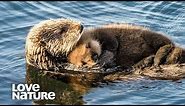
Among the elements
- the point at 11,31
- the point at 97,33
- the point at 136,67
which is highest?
the point at 11,31

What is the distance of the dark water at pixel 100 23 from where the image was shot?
6828mm

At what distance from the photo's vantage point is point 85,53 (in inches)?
286

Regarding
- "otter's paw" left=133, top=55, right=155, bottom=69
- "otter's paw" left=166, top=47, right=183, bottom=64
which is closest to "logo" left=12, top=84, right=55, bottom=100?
"otter's paw" left=133, top=55, right=155, bottom=69

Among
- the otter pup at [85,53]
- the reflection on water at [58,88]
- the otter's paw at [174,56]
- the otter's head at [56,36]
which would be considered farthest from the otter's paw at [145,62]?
the otter's head at [56,36]

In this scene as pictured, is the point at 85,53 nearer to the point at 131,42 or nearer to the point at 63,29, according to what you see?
the point at 63,29

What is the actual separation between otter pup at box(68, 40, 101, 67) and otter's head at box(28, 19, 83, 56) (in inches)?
3.7

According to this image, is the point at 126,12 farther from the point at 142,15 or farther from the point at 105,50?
the point at 105,50

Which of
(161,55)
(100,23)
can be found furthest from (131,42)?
(100,23)

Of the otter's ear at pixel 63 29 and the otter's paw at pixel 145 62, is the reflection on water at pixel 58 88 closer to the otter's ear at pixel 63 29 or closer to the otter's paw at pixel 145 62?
the otter's ear at pixel 63 29

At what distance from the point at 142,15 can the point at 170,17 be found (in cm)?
47

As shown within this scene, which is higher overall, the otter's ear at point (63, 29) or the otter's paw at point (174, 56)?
the otter's ear at point (63, 29)

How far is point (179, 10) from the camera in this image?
32.0 feet

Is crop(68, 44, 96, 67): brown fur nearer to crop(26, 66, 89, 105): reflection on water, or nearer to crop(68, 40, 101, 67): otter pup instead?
crop(68, 40, 101, 67): otter pup

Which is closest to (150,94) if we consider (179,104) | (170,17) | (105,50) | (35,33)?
(179,104)
